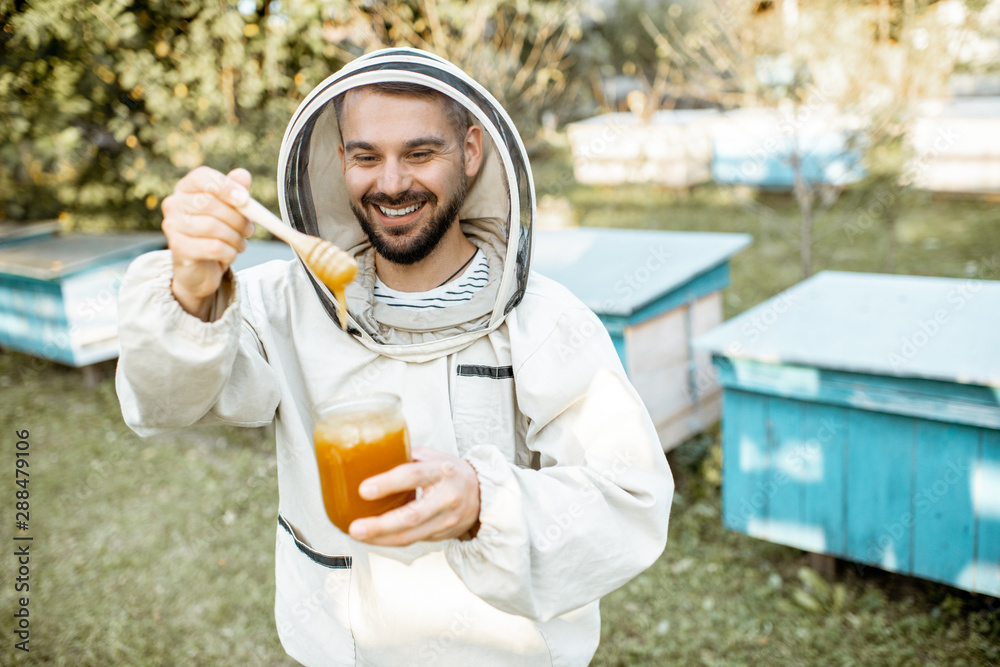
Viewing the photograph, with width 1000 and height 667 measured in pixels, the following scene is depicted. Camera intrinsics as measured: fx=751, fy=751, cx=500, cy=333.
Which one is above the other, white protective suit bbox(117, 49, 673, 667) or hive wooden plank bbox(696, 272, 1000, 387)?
white protective suit bbox(117, 49, 673, 667)

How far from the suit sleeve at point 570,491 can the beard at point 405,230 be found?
1.13 feet

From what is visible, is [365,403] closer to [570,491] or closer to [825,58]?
[570,491]

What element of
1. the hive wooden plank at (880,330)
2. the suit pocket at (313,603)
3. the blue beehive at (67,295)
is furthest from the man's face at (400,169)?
the blue beehive at (67,295)

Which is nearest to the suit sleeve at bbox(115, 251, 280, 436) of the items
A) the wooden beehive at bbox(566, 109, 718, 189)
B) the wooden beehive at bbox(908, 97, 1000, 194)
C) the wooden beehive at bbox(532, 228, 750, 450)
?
the wooden beehive at bbox(532, 228, 750, 450)

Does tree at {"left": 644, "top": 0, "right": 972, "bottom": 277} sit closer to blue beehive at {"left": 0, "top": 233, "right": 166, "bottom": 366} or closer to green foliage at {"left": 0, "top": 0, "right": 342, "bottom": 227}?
green foliage at {"left": 0, "top": 0, "right": 342, "bottom": 227}

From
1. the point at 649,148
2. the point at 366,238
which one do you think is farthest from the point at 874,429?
the point at 649,148

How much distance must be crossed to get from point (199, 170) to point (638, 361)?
2.95 metres

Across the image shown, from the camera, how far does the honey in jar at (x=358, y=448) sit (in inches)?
49.7

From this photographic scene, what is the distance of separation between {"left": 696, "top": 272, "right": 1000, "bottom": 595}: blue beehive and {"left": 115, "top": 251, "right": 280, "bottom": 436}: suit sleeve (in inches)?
99.1

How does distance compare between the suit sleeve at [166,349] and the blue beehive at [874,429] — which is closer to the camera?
the suit sleeve at [166,349]

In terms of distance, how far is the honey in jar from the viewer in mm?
1263

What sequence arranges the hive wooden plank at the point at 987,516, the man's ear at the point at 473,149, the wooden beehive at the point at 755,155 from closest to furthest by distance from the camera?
the man's ear at the point at 473,149
the hive wooden plank at the point at 987,516
the wooden beehive at the point at 755,155

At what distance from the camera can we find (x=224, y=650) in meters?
3.44

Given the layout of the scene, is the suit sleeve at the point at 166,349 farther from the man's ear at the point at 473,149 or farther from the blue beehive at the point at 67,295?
the blue beehive at the point at 67,295
